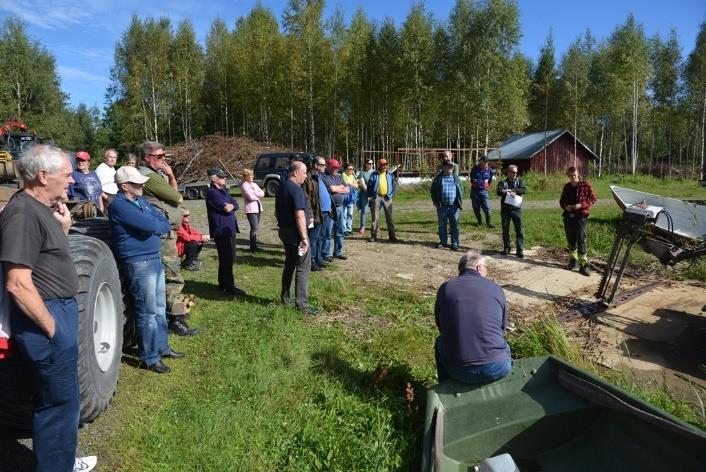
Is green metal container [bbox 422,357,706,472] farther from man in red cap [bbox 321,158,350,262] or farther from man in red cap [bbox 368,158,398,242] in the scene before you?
man in red cap [bbox 368,158,398,242]

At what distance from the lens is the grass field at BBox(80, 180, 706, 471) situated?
119 inches

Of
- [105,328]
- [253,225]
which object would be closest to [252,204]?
[253,225]

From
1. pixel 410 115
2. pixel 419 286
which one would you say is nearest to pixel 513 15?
pixel 410 115

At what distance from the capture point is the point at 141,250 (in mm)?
3842

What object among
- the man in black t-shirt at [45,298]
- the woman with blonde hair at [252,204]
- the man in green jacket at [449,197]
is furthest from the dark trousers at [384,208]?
the man in black t-shirt at [45,298]

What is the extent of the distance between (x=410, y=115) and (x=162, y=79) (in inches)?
672

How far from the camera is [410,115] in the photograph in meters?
31.6

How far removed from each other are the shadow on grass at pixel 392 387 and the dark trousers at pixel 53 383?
1916mm

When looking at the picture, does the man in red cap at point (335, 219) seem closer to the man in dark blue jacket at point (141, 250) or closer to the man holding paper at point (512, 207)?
the man holding paper at point (512, 207)

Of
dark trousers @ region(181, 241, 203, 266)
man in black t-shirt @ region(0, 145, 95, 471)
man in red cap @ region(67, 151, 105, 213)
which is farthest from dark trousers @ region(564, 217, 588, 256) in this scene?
man in black t-shirt @ region(0, 145, 95, 471)

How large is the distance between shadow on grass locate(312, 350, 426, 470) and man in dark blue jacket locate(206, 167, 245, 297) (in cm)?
227

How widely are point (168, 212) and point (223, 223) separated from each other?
1.27m

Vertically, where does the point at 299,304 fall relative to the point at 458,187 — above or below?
below

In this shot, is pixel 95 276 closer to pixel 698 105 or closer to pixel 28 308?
pixel 28 308
